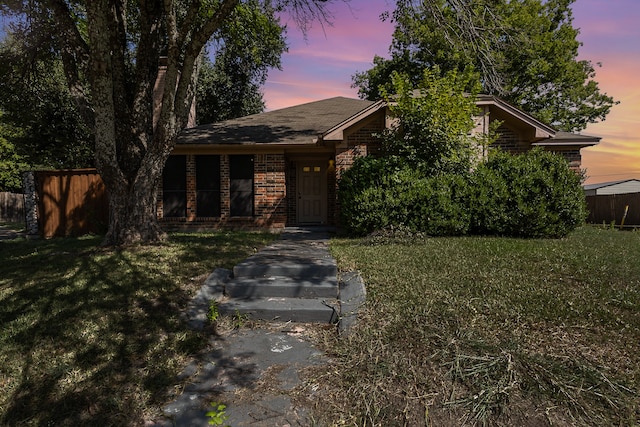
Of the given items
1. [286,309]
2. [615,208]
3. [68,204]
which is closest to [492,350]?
[286,309]

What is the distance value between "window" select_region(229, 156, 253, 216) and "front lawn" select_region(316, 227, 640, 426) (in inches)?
291

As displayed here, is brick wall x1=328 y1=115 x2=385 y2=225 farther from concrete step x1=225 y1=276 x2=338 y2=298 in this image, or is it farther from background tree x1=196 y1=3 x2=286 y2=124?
background tree x1=196 y1=3 x2=286 y2=124

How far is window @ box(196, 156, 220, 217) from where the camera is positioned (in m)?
11.8

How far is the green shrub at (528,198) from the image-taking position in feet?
26.4

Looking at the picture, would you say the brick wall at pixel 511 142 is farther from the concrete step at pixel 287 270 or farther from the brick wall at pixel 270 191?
the concrete step at pixel 287 270

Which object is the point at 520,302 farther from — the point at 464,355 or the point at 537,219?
the point at 537,219

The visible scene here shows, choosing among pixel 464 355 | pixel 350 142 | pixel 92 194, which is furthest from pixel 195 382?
pixel 92 194

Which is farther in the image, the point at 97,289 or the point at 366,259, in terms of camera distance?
the point at 366,259

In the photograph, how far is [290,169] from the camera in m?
12.6

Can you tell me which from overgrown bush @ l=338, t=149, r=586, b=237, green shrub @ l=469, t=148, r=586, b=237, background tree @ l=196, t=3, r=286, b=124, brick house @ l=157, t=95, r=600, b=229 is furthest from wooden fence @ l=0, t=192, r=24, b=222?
green shrub @ l=469, t=148, r=586, b=237

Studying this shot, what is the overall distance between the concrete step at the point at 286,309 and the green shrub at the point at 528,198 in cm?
558

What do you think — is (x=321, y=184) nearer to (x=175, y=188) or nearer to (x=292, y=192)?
→ (x=292, y=192)

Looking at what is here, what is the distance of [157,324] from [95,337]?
0.57 metres

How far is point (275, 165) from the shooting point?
11.6m
